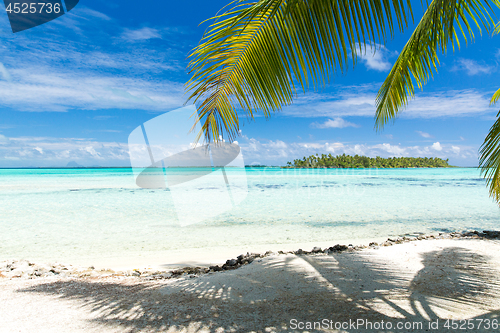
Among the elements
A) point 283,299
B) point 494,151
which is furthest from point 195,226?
point 494,151

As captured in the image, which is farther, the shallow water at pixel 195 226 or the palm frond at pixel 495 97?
the shallow water at pixel 195 226

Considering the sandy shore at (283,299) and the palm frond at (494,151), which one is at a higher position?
the palm frond at (494,151)

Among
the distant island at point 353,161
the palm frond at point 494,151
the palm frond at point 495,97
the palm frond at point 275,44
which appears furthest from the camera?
the distant island at point 353,161

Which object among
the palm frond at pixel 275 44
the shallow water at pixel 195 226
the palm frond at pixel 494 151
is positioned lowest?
the shallow water at pixel 195 226

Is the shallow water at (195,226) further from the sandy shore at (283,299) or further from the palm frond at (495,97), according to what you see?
the palm frond at (495,97)

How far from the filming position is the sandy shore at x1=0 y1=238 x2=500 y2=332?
1.98 m

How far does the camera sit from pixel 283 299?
7.95 ft

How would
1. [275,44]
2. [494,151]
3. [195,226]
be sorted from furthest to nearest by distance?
[195,226] → [494,151] → [275,44]

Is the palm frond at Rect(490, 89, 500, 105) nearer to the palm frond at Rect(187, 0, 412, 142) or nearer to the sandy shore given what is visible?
the sandy shore

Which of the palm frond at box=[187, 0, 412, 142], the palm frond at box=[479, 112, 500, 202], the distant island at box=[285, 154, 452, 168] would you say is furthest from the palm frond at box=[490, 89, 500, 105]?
the distant island at box=[285, 154, 452, 168]

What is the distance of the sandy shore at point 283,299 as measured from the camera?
1.98 m

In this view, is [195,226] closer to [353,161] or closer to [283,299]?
[283,299]

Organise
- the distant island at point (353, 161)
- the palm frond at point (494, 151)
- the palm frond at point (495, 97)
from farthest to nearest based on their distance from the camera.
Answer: the distant island at point (353, 161) → the palm frond at point (495, 97) → the palm frond at point (494, 151)

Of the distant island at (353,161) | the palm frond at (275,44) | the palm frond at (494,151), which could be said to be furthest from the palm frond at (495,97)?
the distant island at (353,161)
